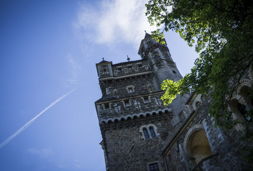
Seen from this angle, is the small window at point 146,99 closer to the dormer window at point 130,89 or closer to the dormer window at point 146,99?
the dormer window at point 146,99

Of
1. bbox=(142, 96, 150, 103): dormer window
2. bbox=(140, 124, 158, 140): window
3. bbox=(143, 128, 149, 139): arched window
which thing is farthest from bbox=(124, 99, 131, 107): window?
bbox=(143, 128, 149, 139): arched window

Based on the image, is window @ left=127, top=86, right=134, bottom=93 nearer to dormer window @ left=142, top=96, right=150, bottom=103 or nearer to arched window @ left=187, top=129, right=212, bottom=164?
dormer window @ left=142, top=96, right=150, bottom=103

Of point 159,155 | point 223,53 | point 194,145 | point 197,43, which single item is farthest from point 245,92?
point 159,155

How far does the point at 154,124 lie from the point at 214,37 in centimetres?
1470

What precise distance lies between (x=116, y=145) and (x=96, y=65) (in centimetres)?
1214

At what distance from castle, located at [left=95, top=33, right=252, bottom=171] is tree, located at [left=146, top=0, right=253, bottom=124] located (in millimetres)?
1824

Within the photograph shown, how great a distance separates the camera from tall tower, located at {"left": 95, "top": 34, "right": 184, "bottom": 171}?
19844 mm

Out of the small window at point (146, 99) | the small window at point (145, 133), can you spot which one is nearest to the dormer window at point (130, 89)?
the small window at point (146, 99)

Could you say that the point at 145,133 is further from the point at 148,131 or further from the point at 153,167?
the point at 153,167

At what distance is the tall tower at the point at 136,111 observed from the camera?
65.1 feet

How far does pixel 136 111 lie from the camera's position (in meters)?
22.9

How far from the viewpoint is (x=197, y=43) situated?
9.44 meters

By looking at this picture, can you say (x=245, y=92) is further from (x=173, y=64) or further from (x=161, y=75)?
(x=173, y=64)

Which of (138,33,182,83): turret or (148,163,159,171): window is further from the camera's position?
(138,33,182,83): turret
